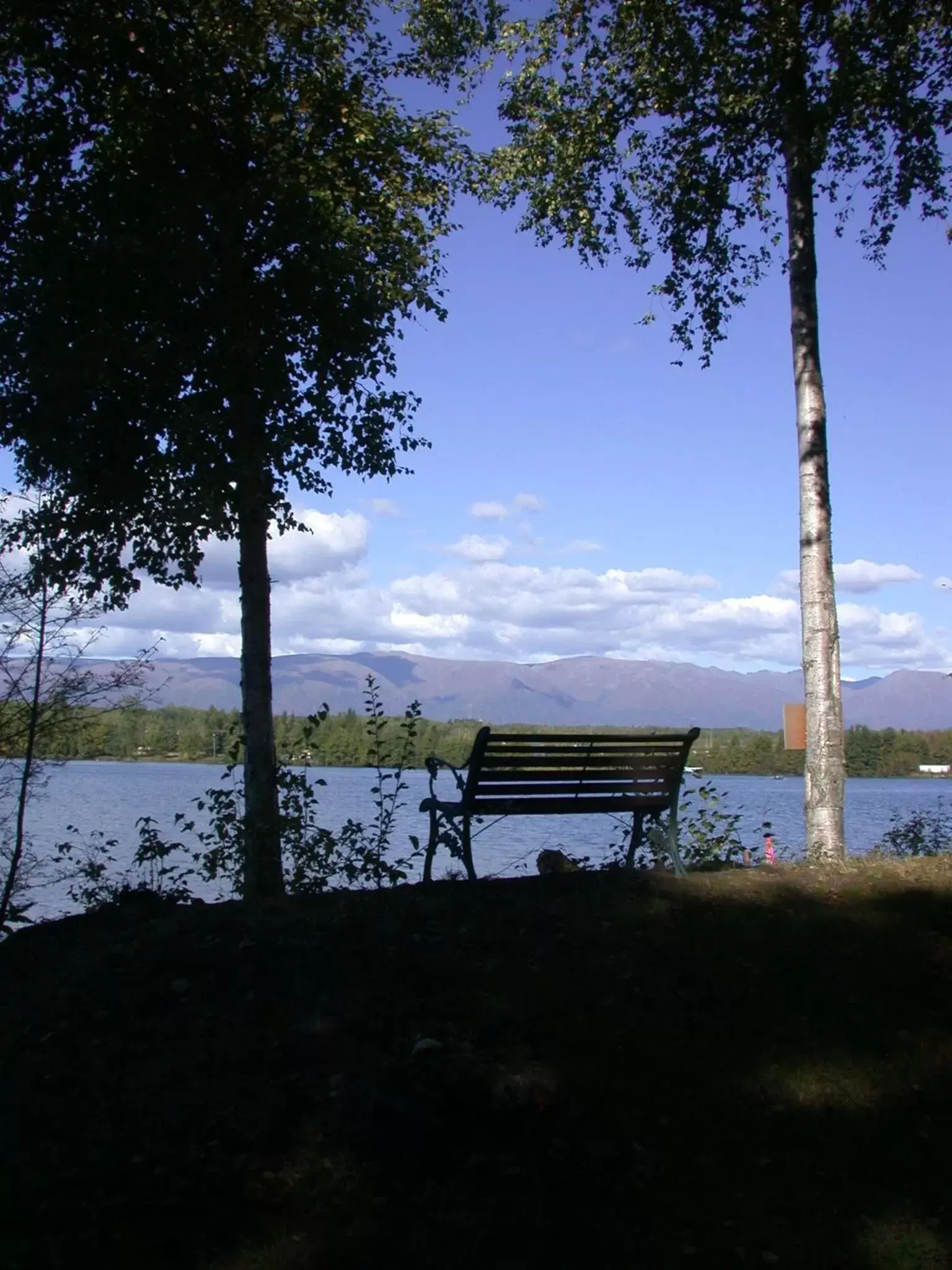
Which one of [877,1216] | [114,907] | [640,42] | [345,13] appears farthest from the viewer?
[640,42]

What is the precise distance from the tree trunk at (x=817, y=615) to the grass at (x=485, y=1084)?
4.94 feet

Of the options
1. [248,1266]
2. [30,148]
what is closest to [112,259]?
[30,148]

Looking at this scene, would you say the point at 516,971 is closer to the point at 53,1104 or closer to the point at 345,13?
the point at 53,1104

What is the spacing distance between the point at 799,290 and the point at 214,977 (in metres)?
6.36

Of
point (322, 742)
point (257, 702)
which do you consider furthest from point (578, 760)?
point (257, 702)

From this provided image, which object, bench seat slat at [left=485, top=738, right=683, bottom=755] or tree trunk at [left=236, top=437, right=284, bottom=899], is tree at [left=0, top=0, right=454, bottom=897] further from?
bench seat slat at [left=485, top=738, right=683, bottom=755]

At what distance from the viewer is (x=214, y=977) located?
5348 mm

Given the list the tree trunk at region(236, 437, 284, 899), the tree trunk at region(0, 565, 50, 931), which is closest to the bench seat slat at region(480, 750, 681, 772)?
the tree trunk at region(236, 437, 284, 899)

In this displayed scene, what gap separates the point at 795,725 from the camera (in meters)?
8.37

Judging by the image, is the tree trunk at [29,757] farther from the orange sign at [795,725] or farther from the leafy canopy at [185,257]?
the orange sign at [795,725]

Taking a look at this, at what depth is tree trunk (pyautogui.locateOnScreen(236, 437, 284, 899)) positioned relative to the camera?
791 cm

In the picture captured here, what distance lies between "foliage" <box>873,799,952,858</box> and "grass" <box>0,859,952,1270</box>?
9.04 feet

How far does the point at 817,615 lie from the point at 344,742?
358 centimetres

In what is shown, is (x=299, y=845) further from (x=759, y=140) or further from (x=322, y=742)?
(x=759, y=140)
